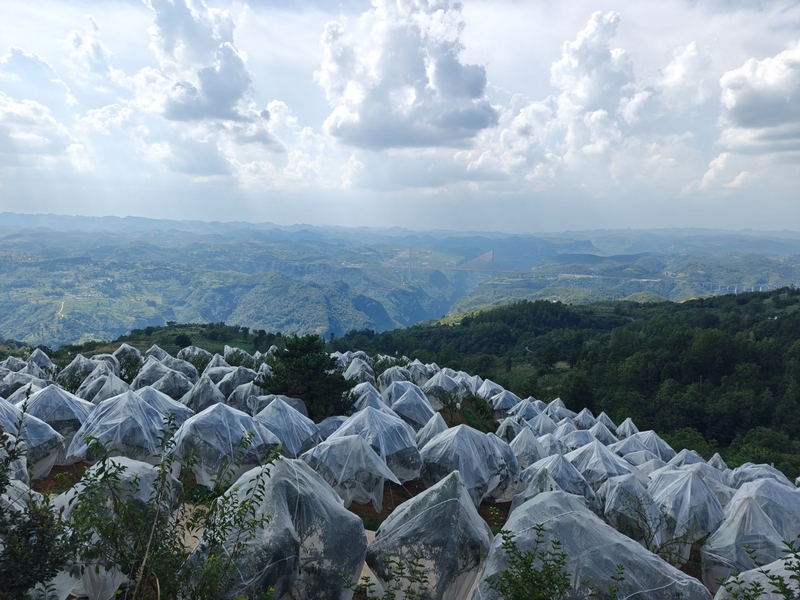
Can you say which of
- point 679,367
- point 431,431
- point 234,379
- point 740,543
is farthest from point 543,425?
point 679,367

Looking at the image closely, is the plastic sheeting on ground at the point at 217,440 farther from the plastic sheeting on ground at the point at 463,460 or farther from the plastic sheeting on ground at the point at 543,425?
the plastic sheeting on ground at the point at 543,425

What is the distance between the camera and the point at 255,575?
24.3 ft

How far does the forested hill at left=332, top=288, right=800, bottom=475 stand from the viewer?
44.6 meters

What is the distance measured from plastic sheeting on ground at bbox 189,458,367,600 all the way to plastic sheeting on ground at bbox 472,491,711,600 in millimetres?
2416

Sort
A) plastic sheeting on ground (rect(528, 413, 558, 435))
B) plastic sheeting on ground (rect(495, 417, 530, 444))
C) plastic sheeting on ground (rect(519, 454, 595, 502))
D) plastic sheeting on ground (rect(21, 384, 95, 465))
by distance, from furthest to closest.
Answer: plastic sheeting on ground (rect(528, 413, 558, 435))
plastic sheeting on ground (rect(495, 417, 530, 444))
plastic sheeting on ground (rect(21, 384, 95, 465))
plastic sheeting on ground (rect(519, 454, 595, 502))

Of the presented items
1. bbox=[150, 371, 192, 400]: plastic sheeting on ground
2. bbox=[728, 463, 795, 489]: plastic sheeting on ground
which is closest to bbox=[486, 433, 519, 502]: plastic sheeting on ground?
bbox=[728, 463, 795, 489]: plastic sheeting on ground

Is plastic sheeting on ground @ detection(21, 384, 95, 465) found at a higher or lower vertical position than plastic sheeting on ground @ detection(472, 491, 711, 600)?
lower

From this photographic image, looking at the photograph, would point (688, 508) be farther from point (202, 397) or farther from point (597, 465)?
point (202, 397)

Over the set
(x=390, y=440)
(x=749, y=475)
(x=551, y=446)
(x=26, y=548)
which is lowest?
(x=749, y=475)

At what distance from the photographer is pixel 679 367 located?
2188 inches

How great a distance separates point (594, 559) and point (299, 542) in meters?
4.32

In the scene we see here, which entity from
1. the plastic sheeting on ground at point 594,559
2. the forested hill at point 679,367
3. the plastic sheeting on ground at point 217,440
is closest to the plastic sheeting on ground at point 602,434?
the forested hill at point 679,367

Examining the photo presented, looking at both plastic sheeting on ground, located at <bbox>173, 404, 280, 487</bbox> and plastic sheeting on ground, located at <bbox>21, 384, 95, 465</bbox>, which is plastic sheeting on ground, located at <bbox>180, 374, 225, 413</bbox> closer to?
plastic sheeting on ground, located at <bbox>21, 384, 95, 465</bbox>

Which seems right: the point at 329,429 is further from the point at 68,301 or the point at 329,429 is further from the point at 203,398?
the point at 68,301
